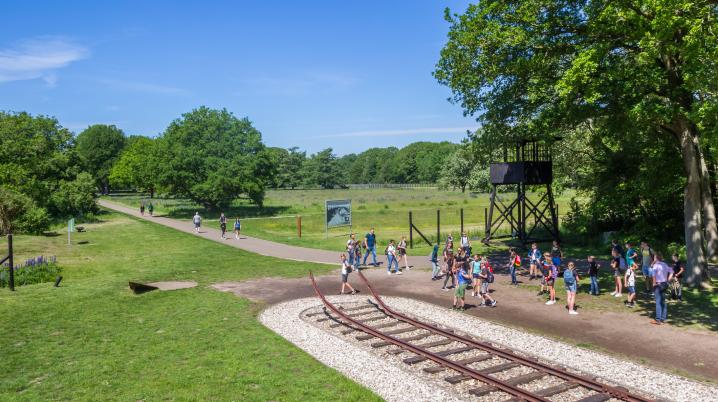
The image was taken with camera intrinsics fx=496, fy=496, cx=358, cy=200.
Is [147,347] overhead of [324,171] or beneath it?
beneath

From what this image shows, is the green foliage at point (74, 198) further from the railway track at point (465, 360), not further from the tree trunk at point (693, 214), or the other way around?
the tree trunk at point (693, 214)

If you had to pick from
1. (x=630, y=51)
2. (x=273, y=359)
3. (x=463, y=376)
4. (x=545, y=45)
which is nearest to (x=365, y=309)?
(x=273, y=359)

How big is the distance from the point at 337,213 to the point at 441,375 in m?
25.3

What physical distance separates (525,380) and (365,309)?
713 cm

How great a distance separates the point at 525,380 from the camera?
33.1 feet

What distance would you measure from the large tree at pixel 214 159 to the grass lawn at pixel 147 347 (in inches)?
1188

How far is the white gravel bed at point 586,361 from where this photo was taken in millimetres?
9508

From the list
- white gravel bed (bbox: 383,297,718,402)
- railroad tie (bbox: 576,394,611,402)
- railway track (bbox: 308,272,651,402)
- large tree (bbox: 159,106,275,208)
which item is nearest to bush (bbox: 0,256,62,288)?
railway track (bbox: 308,272,651,402)

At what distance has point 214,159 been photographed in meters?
54.1

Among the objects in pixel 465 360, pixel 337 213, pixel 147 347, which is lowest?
pixel 147 347

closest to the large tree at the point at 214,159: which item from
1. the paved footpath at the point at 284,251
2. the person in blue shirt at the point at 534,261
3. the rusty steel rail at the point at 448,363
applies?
the paved footpath at the point at 284,251

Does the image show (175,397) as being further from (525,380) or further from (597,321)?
(597,321)

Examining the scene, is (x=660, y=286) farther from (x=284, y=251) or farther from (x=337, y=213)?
(x=337, y=213)

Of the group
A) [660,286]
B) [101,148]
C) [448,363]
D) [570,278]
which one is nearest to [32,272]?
[448,363]
